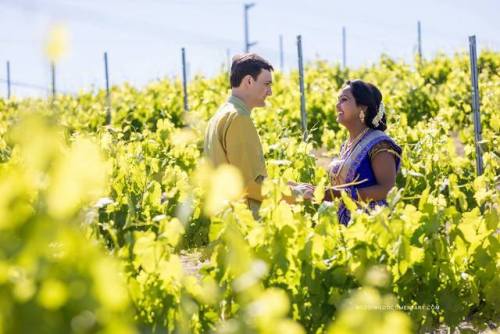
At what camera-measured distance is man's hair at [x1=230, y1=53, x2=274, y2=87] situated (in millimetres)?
3486

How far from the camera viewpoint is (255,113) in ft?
31.8

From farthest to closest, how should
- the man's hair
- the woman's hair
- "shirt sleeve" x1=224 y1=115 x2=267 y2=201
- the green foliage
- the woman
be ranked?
the woman's hair < the woman < the man's hair < "shirt sleeve" x1=224 y1=115 x2=267 y2=201 < the green foliage

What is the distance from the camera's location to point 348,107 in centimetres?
379

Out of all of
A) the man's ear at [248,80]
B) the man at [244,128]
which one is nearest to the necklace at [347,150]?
the man at [244,128]

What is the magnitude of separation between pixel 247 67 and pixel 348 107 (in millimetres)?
578

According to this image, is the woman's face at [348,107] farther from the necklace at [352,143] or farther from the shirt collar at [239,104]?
the shirt collar at [239,104]

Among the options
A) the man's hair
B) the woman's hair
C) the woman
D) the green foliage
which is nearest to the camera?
the green foliage

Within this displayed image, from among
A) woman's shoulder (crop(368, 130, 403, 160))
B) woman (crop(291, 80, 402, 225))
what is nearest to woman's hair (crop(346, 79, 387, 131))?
woman (crop(291, 80, 402, 225))

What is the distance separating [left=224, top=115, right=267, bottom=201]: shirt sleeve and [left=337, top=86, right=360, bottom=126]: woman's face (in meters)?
0.59

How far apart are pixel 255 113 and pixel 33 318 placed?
27.9 ft

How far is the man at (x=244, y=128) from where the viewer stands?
3377mm

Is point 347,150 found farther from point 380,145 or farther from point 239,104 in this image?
point 239,104

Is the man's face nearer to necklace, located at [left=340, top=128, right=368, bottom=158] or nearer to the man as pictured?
the man

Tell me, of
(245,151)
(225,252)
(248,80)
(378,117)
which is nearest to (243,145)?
(245,151)
